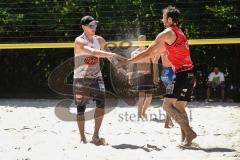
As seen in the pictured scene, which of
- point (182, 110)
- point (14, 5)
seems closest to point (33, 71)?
point (14, 5)

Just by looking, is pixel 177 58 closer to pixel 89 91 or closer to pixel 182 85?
pixel 182 85

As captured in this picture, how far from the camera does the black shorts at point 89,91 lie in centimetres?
623

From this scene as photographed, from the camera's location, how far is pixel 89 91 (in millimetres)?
6270

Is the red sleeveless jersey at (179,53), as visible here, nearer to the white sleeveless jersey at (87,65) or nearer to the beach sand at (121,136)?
the beach sand at (121,136)

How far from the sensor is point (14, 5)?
41.5ft

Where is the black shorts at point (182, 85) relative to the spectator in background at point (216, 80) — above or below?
above

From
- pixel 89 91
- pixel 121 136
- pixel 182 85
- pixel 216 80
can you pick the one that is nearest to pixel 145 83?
pixel 121 136

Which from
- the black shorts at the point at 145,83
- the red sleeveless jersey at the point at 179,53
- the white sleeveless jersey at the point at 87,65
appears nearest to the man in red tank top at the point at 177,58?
the red sleeveless jersey at the point at 179,53

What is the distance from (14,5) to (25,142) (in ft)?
23.3

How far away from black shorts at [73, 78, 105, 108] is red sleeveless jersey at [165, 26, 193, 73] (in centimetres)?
106

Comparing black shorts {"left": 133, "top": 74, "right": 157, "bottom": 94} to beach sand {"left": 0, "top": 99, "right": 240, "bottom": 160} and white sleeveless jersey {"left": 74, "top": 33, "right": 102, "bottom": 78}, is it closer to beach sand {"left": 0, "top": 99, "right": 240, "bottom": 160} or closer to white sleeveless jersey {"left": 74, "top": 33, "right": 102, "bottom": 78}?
beach sand {"left": 0, "top": 99, "right": 240, "bottom": 160}

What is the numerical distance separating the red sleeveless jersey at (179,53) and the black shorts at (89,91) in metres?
1.06

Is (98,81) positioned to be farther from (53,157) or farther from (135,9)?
(135,9)

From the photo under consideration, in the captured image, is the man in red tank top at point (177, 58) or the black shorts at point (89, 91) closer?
the man in red tank top at point (177, 58)
